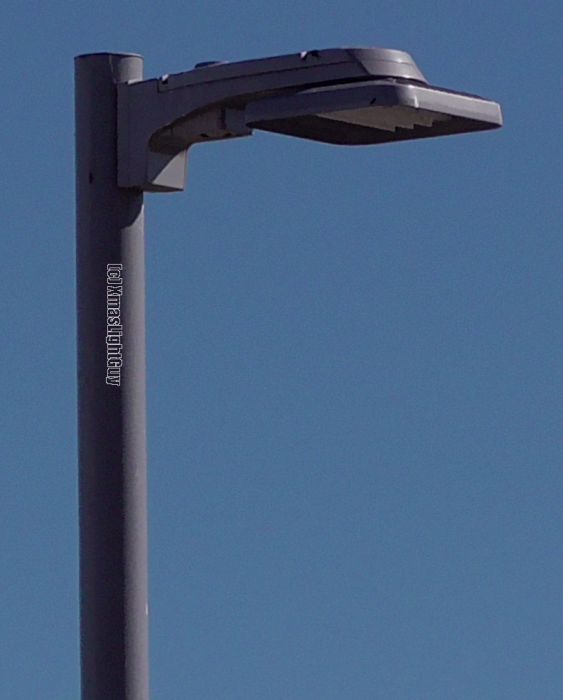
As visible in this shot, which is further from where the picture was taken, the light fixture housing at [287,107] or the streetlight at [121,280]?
the streetlight at [121,280]

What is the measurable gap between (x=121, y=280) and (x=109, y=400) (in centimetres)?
32

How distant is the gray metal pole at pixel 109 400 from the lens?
4465 mm

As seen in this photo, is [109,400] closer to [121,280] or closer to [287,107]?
[121,280]

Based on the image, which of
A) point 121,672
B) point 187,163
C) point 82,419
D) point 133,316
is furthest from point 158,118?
point 121,672

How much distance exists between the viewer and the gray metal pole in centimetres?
446

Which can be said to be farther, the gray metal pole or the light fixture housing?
the gray metal pole

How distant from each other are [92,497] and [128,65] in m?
1.17

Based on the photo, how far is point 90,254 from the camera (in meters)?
4.53

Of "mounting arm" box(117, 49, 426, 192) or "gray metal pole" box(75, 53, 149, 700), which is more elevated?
"mounting arm" box(117, 49, 426, 192)

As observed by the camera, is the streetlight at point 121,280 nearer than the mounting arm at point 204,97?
No

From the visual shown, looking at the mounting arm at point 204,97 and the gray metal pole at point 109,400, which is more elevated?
the mounting arm at point 204,97

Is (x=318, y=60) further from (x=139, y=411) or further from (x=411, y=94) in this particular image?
(x=139, y=411)

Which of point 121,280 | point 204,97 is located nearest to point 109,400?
point 121,280

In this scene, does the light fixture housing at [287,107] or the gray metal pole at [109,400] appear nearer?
the light fixture housing at [287,107]
